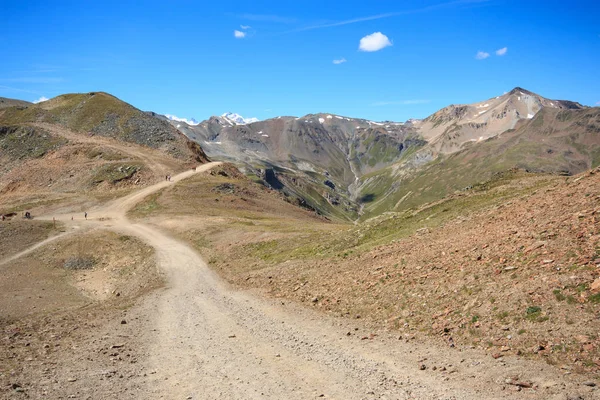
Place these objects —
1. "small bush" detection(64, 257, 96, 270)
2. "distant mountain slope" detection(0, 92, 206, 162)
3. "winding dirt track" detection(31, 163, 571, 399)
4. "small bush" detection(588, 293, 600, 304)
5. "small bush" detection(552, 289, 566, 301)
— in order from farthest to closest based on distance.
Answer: "distant mountain slope" detection(0, 92, 206, 162) < "small bush" detection(64, 257, 96, 270) < "small bush" detection(552, 289, 566, 301) < "small bush" detection(588, 293, 600, 304) < "winding dirt track" detection(31, 163, 571, 399)

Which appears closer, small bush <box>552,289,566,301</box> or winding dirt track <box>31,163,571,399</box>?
winding dirt track <box>31,163,571,399</box>

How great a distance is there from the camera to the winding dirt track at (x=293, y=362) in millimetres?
12656

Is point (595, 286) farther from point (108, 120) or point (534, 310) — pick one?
point (108, 120)

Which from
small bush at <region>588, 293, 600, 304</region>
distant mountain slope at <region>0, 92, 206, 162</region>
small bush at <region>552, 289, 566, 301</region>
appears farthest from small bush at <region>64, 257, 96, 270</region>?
distant mountain slope at <region>0, 92, 206, 162</region>

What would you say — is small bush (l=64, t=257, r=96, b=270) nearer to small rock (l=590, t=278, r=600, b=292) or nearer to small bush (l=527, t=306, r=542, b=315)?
small bush (l=527, t=306, r=542, b=315)

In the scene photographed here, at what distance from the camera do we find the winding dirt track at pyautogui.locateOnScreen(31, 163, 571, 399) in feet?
41.5

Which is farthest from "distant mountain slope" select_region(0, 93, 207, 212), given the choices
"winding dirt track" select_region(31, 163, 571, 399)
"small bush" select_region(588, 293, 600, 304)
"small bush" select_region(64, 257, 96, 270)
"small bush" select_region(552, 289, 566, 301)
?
"small bush" select_region(588, 293, 600, 304)

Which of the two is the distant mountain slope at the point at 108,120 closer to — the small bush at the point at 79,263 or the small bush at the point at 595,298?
the small bush at the point at 79,263

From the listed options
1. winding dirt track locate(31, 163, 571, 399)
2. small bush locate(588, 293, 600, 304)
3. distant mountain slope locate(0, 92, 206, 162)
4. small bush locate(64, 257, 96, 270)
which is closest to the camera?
winding dirt track locate(31, 163, 571, 399)

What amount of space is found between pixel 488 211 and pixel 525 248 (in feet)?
29.6

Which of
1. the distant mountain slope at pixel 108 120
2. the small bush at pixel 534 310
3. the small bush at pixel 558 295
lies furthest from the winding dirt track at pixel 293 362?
the distant mountain slope at pixel 108 120

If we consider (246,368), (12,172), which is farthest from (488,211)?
(12,172)

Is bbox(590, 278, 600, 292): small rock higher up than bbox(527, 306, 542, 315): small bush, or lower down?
higher up

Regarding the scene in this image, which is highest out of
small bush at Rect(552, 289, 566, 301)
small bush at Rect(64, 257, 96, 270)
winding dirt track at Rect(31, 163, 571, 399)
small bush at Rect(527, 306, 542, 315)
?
small bush at Rect(552, 289, 566, 301)
